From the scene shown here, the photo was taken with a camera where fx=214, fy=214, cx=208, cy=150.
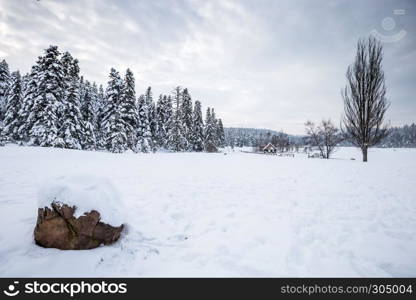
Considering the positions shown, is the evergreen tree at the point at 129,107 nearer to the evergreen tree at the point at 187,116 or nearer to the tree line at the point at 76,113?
the tree line at the point at 76,113

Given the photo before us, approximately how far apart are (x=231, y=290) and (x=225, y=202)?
3.71 meters

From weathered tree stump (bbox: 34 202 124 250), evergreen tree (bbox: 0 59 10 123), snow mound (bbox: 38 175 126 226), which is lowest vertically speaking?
weathered tree stump (bbox: 34 202 124 250)

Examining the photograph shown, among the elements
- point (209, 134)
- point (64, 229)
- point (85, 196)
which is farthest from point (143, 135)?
point (64, 229)

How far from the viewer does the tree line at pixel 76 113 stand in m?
23.1

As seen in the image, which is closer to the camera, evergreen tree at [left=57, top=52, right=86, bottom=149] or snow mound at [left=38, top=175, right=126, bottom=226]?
snow mound at [left=38, top=175, right=126, bottom=226]

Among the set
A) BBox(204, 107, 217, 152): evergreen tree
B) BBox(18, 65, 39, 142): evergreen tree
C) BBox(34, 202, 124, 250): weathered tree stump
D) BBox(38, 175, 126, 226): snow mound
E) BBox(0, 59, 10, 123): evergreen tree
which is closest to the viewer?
BBox(34, 202, 124, 250): weathered tree stump

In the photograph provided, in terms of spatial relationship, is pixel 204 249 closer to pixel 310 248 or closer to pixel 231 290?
pixel 231 290

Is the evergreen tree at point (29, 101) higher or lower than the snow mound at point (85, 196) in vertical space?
higher

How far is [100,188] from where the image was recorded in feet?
13.4

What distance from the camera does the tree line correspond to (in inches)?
910

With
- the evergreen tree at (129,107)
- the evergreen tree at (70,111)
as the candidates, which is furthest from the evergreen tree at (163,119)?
the evergreen tree at (70,111)

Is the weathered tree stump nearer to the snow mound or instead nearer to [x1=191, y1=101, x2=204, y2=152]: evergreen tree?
the snow mound

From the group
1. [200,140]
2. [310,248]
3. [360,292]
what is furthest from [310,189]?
[200,140]

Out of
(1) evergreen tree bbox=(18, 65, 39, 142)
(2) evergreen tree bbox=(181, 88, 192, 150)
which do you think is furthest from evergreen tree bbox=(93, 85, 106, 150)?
(2) evergreen tree bbox=(181, 88, 192, 150)
